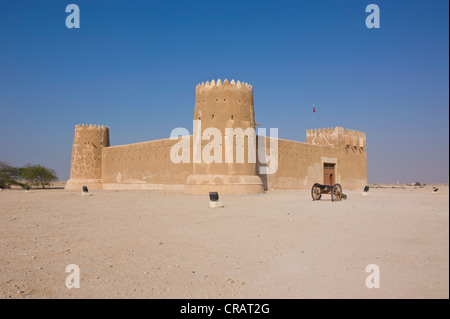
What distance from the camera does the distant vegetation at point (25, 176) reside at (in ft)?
105

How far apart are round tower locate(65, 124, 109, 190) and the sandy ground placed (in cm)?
2279

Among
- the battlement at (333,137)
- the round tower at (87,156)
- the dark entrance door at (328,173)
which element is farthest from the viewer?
the round tower at (87,156)

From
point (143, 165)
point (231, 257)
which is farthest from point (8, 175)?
point (231, 257)

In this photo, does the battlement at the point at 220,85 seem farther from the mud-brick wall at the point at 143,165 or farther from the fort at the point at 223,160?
the mud-brick wall at the point at 143,165

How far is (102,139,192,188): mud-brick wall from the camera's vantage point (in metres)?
22.4

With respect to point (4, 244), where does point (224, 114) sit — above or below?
above

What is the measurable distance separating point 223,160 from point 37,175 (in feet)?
94.5

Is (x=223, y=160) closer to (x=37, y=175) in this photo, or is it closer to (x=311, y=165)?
(x=311, y=165)

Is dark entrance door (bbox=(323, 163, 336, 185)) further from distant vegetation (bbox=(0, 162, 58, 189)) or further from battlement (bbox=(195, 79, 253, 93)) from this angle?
distant vegetation (bbox=(0, 162, 58, 189))

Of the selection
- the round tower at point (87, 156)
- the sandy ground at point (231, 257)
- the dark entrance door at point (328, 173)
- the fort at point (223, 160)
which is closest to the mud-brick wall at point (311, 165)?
the fort at point (223, 160)
